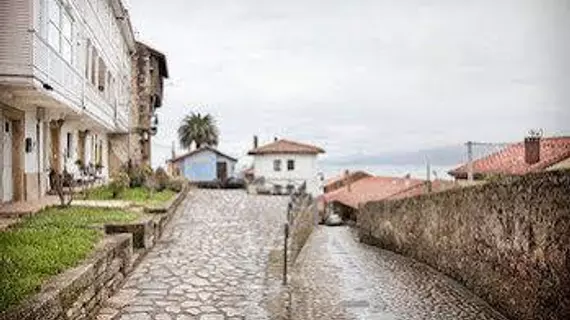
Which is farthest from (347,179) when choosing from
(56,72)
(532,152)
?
(56,72)

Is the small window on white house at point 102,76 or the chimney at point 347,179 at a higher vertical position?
the small window on white house at point 102,76

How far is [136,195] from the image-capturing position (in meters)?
22.3

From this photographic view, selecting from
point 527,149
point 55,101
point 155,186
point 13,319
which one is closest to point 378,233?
point 527,149

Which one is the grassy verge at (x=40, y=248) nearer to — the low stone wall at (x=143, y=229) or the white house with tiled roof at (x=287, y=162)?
the low stone wall at (x=143, y=229)

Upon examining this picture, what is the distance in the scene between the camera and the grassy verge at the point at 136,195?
66.7 ft

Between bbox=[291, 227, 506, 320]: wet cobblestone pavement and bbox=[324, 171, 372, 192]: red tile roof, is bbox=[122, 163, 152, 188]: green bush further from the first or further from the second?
bbox=[324, 171, 372, 192]: red tile roof

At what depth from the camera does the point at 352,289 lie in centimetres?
1311

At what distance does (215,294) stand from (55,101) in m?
9.67

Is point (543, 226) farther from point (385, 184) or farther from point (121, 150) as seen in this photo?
point (385, 184)

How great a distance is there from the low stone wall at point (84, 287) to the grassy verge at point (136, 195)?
867 cm

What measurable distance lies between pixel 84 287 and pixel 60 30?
11514 mm

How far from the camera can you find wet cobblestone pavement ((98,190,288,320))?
9219mm

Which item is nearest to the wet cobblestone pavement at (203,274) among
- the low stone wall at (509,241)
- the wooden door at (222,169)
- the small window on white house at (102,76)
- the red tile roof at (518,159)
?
the low stone wall at (509,241)

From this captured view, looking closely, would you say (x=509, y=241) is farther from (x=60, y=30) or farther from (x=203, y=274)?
(x=60, y=30)
